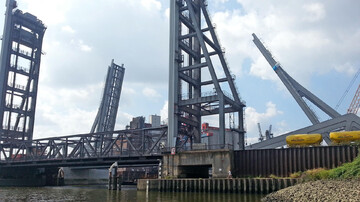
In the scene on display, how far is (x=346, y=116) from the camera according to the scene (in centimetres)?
4366

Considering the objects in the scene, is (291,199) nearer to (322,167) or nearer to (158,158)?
(322,167)

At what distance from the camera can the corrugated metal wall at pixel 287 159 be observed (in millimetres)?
29641

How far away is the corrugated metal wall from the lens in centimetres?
2964

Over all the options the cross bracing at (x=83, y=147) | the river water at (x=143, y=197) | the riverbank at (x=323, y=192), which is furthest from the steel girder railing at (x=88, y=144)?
the riverbank at (x=323, y=192)

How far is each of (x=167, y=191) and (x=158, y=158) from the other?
8.58 meters

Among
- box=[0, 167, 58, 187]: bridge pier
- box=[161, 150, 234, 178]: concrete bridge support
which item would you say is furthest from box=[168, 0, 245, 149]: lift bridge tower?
box=[0, 167, 58, 187]: bridge pier

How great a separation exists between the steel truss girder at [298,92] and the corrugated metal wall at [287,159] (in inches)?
817

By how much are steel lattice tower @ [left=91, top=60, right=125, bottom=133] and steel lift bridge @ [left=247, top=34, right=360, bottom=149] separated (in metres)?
32.8

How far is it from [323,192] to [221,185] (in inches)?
481

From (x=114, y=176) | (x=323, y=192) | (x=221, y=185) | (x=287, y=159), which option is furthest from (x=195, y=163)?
(x=323, y=192)

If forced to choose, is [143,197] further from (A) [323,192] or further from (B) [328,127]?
(B) [328,127]

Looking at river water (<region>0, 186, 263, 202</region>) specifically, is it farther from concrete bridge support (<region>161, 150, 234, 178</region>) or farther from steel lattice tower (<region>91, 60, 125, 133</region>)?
steel lattice tower (<region>91, 60, 125, 133</region>)

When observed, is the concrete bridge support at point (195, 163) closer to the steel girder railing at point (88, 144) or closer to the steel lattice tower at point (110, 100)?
the steel girder railing at point (88, 144)

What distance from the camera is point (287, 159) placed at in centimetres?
3158
